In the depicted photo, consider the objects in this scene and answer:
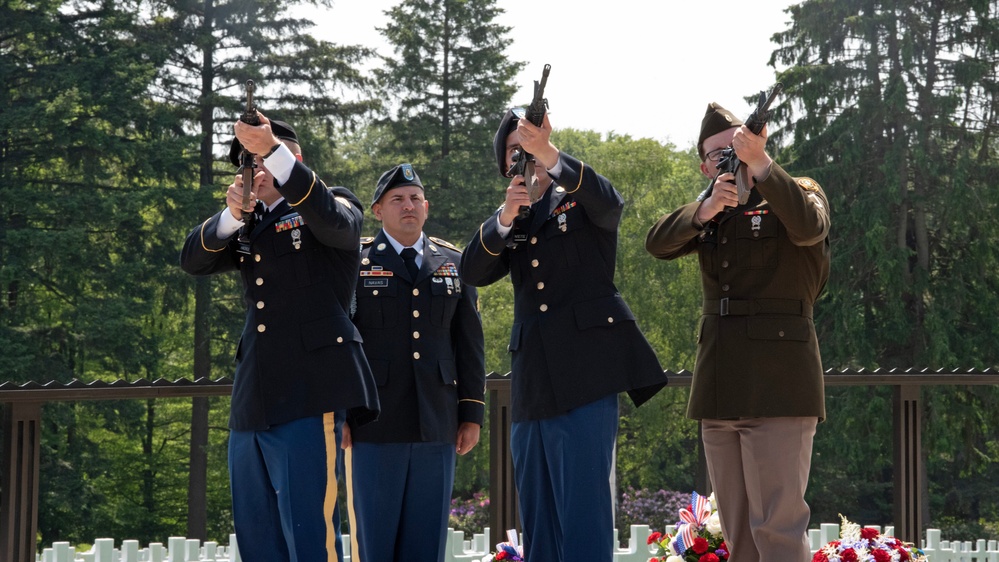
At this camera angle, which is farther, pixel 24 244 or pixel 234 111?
pixel 234 111

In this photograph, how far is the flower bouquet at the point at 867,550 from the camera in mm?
4805

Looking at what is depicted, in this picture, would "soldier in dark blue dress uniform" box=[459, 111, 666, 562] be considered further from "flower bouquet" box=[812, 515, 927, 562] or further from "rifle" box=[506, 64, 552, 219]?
"flower bouquet" box=[812, 515, 927, 562]

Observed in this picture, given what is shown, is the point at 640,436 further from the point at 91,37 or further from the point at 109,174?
the point at 91,37

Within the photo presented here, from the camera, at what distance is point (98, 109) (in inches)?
995

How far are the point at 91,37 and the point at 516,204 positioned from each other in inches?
966

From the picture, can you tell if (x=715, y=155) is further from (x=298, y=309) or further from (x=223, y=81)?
(x=223, y=81)

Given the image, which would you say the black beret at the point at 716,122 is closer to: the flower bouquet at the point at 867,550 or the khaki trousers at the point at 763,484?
the khaki trousers at the point at 763,484

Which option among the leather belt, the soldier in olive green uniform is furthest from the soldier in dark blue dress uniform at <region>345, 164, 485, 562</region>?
the leather belt

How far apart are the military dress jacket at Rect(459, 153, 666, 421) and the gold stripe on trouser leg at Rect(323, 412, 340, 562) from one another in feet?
2.13

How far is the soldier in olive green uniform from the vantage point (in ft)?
12.1

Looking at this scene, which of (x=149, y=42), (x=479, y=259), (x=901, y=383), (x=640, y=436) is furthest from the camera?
(x=640, y=436)

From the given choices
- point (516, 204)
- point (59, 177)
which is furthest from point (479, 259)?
Answer: point (59, 177)

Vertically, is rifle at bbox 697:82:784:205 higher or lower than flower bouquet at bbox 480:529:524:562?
higher

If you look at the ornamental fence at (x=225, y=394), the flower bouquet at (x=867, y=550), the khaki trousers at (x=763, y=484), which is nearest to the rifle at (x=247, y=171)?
the ornamental fence at (x=225, y=394)
